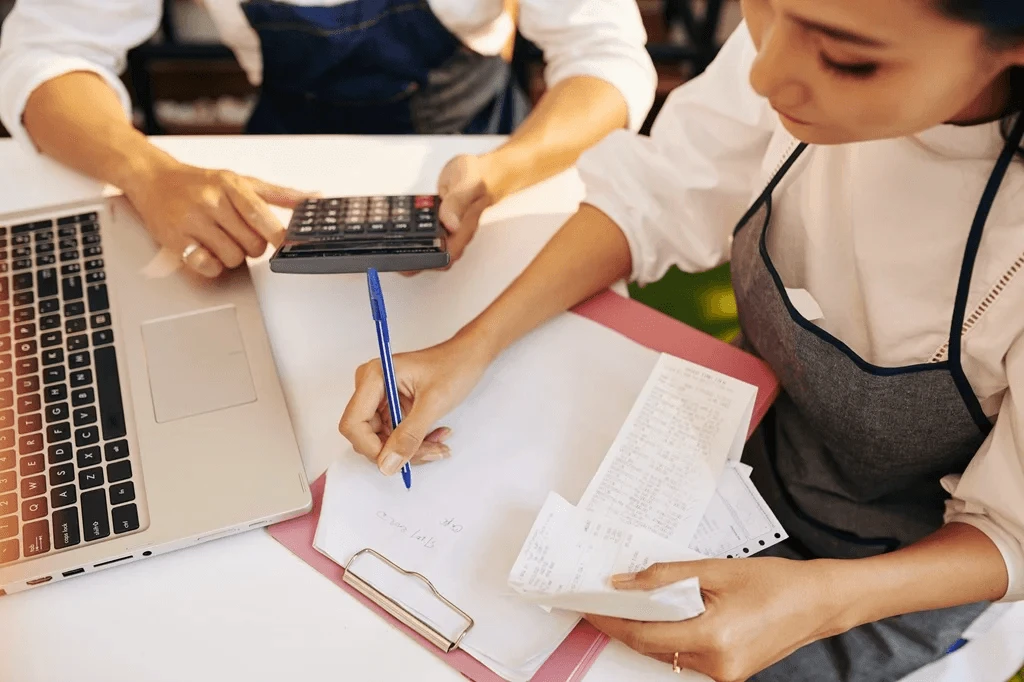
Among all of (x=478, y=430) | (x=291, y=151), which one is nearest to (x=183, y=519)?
(x=478, y=430)

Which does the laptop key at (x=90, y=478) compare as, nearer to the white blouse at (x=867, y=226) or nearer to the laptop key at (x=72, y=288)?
the laptop key at (x=72, y=288)

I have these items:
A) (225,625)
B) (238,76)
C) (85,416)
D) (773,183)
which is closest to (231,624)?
A: (225,625)

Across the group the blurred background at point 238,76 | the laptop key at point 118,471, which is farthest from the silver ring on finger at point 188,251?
the blurred background at point 238,76

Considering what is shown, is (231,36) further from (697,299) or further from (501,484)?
(697,299)

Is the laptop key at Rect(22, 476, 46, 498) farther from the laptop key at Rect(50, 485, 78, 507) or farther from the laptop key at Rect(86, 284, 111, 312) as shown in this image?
the laptop key at Rect(86, 284, 111, 312)

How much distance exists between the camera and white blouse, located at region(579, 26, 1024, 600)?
0.54m

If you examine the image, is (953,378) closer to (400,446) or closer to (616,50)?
(400,446)

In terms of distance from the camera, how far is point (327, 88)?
3.38 feet

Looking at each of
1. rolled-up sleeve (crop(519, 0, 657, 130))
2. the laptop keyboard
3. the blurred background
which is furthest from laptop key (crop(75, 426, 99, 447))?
the blurred background

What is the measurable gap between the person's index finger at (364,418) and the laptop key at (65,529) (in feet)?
0.60

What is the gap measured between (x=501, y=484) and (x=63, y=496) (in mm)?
301

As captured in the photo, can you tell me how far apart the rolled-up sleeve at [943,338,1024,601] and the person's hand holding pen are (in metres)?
0.37

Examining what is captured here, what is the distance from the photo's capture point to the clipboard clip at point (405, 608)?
0.49 metres

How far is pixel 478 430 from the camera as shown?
0.61m
